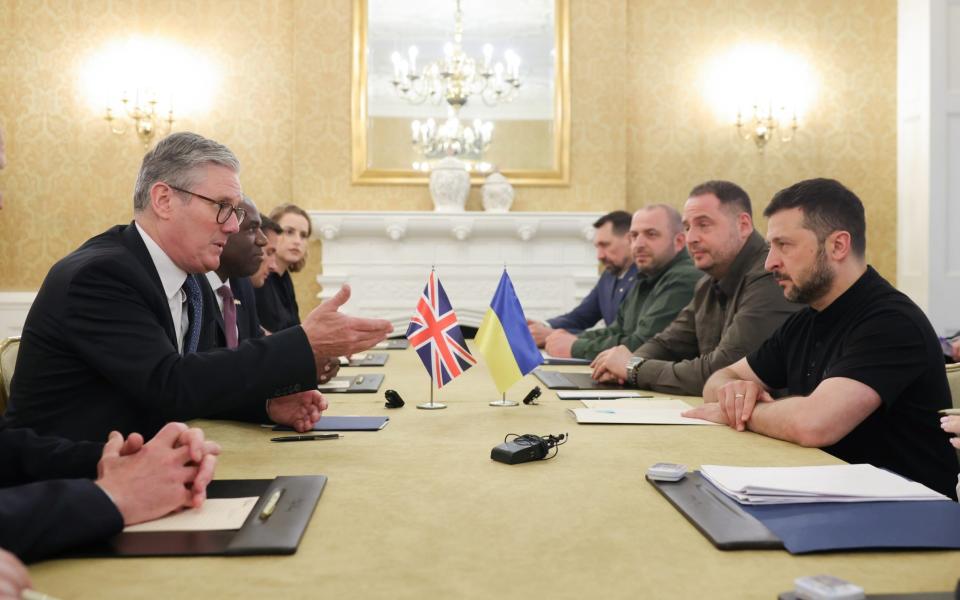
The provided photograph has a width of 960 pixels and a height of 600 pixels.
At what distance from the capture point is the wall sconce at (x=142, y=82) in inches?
246

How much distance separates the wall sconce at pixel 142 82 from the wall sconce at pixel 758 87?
160 inches

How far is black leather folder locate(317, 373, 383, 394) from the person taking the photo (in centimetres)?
270

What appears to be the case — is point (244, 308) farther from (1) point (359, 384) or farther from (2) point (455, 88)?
(2) point (455, 88)

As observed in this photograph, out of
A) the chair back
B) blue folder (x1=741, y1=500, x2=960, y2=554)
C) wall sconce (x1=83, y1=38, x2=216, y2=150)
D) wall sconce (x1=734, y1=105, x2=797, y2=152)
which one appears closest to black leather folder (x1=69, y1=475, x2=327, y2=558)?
blue folder (x1=741, y1=500, x2=960, y2=554)

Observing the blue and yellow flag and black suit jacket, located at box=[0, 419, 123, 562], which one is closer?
black suit jacket, located at box=[0, 419, 123, 562]

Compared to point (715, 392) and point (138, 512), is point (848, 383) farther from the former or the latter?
point (138, 512)

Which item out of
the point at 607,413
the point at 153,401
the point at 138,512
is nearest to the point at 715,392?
the point at 607,413

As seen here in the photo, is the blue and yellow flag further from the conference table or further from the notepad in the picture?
the conference table

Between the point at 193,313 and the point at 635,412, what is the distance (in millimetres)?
1235

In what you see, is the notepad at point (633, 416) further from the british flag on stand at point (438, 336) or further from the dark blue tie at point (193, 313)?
the dark blue tie at point (193, 313)

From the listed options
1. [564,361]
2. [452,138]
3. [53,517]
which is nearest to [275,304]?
[564,361]

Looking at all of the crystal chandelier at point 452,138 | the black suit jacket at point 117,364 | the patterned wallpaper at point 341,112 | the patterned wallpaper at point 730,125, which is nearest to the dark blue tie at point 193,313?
the black suit jacket at point 117,364

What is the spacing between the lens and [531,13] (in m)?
6.45

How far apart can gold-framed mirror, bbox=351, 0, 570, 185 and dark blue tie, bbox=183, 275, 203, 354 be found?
13.5 ft
